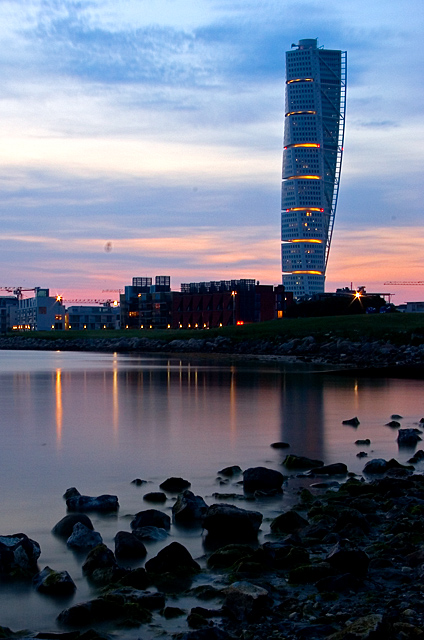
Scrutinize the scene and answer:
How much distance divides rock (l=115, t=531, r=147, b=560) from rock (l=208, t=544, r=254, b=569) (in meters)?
1.01

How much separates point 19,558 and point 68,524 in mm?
1777

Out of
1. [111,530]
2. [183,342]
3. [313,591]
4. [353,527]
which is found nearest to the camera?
[313,591]

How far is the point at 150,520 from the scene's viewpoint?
12.8m

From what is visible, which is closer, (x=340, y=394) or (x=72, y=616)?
(x=72, y=616)

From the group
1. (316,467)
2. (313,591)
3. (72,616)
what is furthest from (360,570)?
(316,467)

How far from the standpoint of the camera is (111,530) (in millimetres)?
12758

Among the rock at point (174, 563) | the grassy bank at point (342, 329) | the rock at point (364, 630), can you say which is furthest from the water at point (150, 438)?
the grassy bank at point (342, 329)

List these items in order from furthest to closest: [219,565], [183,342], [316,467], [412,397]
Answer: [183,342] → [412,397] → [316,467] → [219,565]

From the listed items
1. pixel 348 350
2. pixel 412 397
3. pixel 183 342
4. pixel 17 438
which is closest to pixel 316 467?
pixel 17 438

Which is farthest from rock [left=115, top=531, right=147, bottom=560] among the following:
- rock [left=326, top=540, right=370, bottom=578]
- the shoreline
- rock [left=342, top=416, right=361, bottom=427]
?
the shoreline

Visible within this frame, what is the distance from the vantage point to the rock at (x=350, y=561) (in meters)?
10.1

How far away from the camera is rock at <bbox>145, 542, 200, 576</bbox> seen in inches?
411

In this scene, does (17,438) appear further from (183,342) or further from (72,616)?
(183,342)

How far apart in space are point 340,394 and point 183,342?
78608mm
